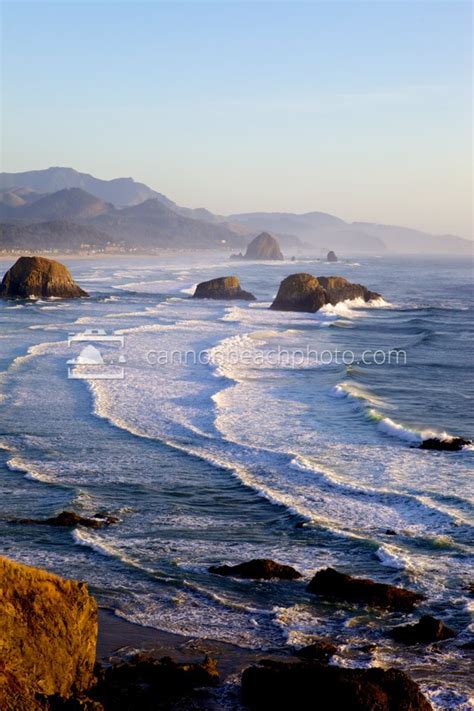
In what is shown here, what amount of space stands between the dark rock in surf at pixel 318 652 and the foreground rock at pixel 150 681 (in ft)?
3.72

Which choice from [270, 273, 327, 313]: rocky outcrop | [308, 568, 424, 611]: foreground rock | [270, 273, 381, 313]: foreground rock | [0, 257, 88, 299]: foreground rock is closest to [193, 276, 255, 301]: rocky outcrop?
[270, 273, 381, 313]: foreground rock

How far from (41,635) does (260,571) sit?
17.9 ft

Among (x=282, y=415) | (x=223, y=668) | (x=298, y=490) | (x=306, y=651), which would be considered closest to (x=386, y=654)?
(x=306, y=651)

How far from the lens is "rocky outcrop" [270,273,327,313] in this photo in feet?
219

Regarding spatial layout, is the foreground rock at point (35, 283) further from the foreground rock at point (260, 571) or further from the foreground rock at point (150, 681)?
the foreground rock at point (150, 681)

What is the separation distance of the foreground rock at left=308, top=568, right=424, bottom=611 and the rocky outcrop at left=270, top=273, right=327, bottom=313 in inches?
2111

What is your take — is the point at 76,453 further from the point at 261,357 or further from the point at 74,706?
the point at 261,357

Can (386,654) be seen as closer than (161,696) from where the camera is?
No

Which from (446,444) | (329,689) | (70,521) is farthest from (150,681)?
(446,444)

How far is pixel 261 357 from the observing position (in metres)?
40.3

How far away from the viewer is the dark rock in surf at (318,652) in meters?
11.0

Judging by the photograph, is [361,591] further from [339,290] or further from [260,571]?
[339,290]

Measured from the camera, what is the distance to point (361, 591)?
43.1 ft

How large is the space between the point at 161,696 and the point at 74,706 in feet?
4.69
